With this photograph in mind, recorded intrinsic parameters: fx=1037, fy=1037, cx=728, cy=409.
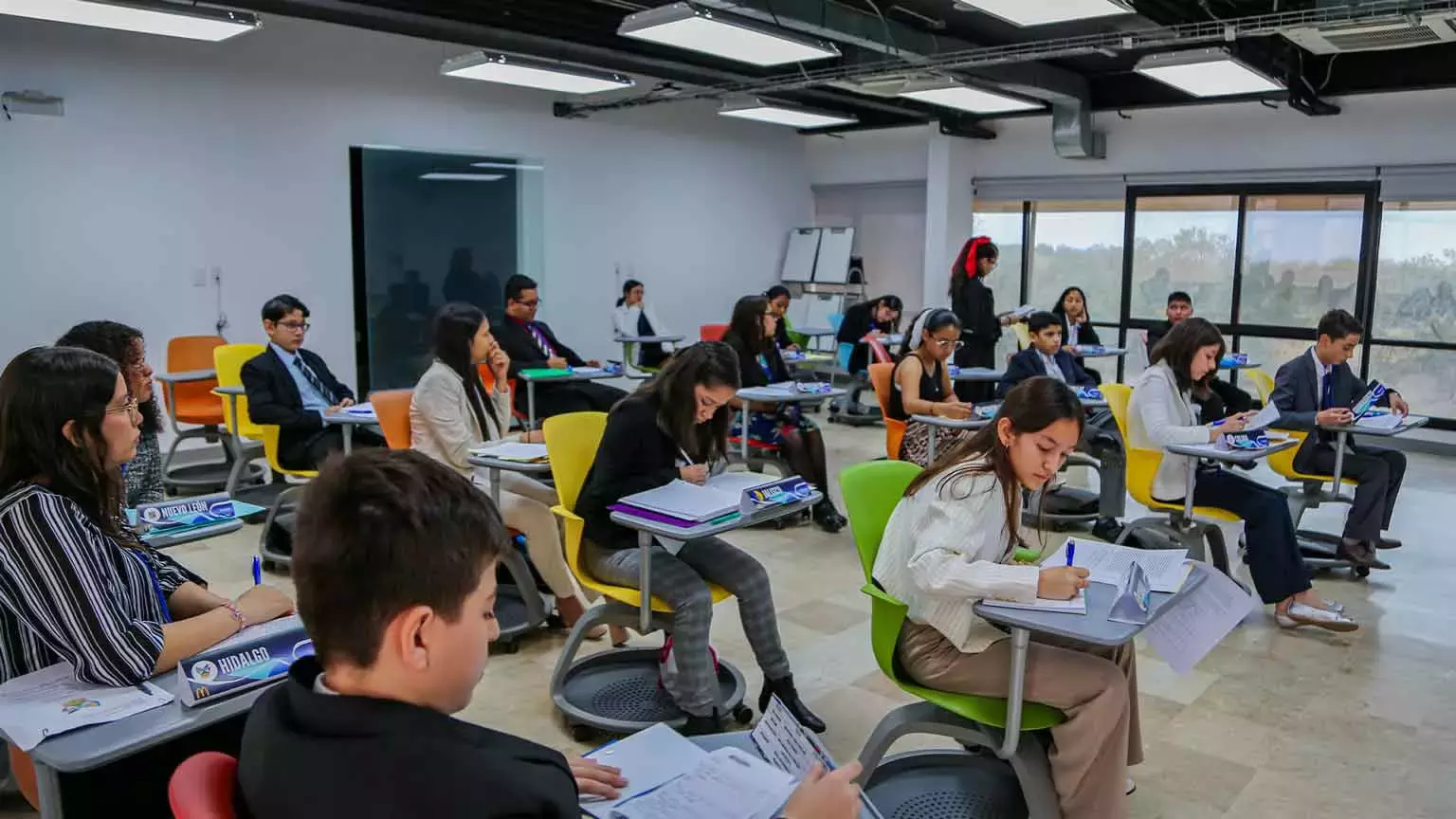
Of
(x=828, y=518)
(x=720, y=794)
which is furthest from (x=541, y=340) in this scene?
(x=720, y=794)

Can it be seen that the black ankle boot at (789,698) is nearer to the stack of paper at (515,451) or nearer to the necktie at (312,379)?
the stack of paper at (515,451)

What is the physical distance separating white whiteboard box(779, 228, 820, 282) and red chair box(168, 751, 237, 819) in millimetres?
10812

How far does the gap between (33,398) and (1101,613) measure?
7.31 feet

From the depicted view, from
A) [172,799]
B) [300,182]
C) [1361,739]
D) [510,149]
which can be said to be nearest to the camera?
[172,799]

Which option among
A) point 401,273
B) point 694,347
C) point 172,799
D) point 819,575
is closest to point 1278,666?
point 819,575

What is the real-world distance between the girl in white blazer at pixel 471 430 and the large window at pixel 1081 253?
7729 mm

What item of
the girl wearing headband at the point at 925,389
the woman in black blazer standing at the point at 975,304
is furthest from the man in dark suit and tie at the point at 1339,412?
the woman in black blazer standing at the point at 975,304

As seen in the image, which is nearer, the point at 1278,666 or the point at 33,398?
the point at 33,398

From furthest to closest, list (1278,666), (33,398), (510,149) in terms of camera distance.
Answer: (510,149) < (1278,666) < (33,398)

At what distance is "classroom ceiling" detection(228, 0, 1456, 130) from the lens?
6188mm

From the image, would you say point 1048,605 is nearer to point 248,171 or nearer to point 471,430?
point 471,430

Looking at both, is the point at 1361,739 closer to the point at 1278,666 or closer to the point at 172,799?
the point at 1278,666

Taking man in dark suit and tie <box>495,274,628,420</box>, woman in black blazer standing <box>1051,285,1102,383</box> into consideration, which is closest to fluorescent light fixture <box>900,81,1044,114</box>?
woman in black blazer standing <box>1051,285,1102,383</box>

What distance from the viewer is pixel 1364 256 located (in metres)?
8.73
